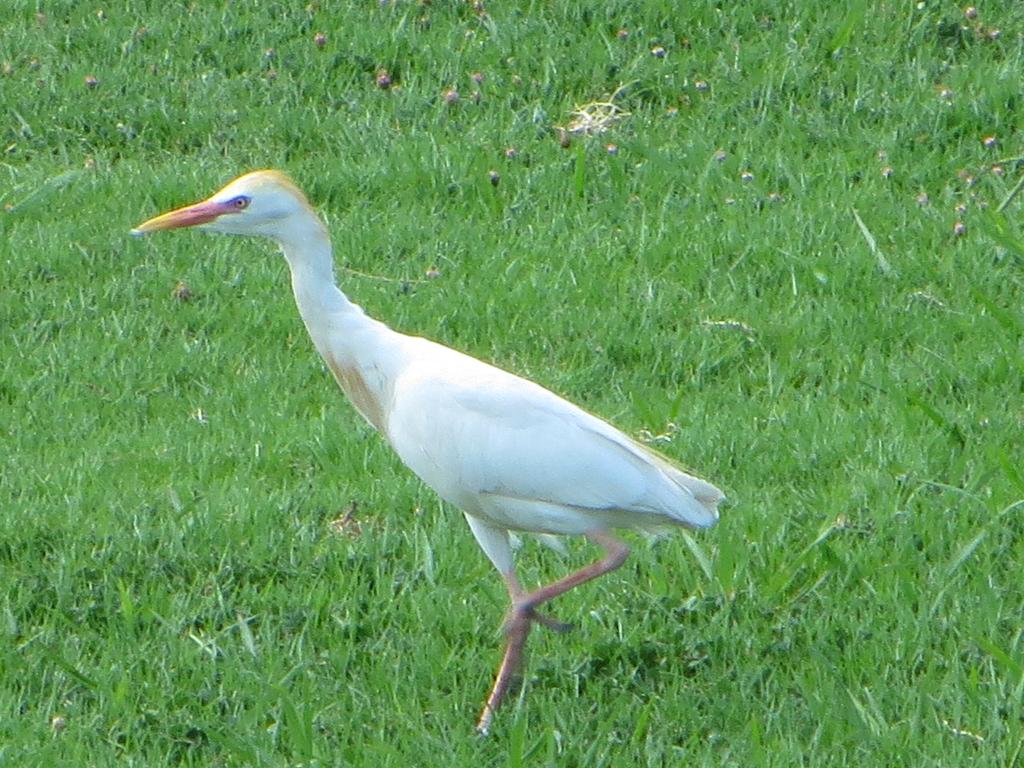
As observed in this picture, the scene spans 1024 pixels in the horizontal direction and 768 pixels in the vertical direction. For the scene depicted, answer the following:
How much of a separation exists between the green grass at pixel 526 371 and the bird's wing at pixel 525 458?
0.39 m

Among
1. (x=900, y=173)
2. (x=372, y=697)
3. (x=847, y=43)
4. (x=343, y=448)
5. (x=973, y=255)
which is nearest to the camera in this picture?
(x=372, y=697)

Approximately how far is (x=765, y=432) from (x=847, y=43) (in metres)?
3.28

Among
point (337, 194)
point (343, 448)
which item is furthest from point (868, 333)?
point (337, 194)

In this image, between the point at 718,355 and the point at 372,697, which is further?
the point at 718,355

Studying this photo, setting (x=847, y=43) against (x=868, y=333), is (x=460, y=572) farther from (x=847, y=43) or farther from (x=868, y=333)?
(x=847, y=43)

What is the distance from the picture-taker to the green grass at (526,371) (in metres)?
4.56

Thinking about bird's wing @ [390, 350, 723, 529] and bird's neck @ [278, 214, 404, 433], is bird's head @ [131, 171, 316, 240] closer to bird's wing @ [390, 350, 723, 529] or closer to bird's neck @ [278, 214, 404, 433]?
bird's neck @ [278, 214, 404, 433]

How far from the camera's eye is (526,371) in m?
6.38

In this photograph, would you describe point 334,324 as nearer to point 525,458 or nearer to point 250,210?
point 250,210

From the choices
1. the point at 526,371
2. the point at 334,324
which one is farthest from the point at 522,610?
the point at 526,371

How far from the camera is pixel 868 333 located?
6.50m

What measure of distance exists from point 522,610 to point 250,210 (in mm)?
1256

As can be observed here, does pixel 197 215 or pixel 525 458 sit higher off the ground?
pixel 197 215

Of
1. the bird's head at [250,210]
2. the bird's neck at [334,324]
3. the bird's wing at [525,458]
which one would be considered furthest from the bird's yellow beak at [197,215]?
the bird's wing at [525,458]
